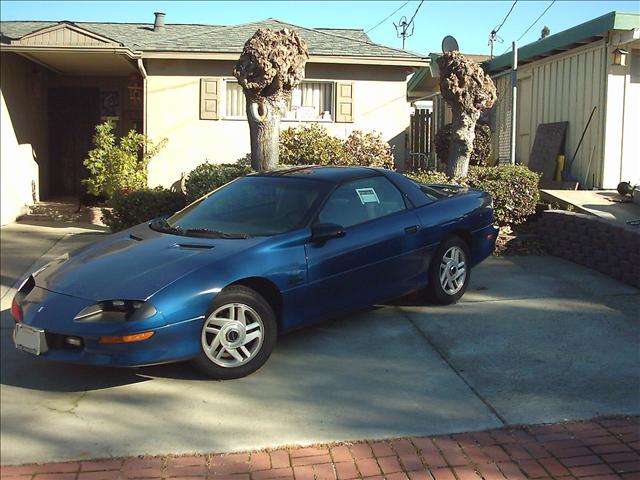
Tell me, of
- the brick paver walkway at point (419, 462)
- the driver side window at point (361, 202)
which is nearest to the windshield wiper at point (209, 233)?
the driver side window at point (361, 202)

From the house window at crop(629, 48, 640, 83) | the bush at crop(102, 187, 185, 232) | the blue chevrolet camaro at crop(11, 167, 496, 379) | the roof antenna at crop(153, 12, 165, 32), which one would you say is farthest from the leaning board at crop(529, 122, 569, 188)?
the roof antenna at crop(153, 12, 165, 32)

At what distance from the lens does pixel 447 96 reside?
9.58 metres

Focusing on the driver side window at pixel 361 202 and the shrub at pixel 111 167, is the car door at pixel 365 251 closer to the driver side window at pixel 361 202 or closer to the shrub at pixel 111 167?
the driver side window at pixel 361 202

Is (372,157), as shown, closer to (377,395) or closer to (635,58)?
(635,58)

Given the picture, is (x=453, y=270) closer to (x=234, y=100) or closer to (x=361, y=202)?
(x=361, y=202)

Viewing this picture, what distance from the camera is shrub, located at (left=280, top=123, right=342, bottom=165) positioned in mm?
11484

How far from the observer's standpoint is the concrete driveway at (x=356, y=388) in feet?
12.8

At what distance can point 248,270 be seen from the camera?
183 inches

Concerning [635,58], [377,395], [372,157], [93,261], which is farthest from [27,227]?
[635,58]

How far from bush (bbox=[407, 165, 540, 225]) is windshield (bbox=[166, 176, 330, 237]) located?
381cm

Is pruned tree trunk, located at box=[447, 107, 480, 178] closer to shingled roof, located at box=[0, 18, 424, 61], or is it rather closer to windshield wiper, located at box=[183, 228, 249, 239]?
shingled roof, located at box=[0, 18, 424, 61]

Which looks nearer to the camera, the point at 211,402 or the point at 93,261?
the point at 211,402

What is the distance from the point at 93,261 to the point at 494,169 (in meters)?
6.56

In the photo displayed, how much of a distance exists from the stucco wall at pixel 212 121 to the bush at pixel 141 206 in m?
3.26
